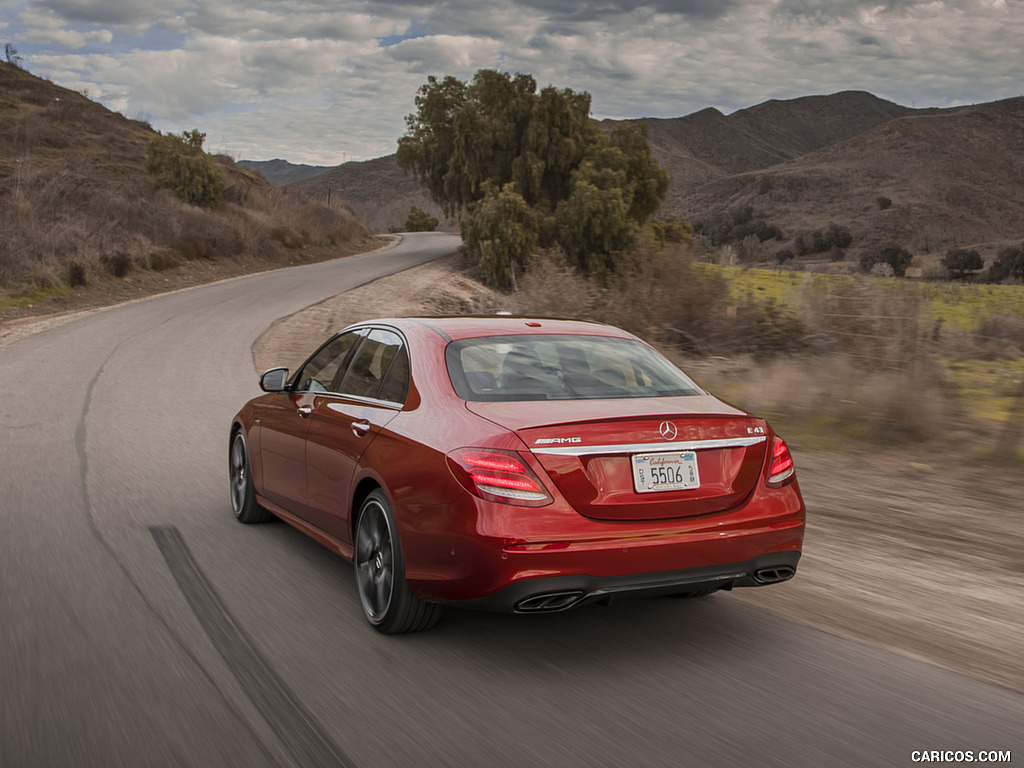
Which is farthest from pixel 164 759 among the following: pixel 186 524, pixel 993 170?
pixel 993 170

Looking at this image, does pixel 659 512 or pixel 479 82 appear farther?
pixel 479 82

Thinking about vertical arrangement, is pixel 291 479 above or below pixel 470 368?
below

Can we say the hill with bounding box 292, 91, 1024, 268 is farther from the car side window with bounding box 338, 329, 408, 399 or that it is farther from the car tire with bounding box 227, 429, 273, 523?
the car side window with bounding box 338, 329, 408, 399

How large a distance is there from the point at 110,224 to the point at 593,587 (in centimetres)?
3225

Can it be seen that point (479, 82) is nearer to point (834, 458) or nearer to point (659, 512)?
point (834, 458)

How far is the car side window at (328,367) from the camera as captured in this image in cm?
549

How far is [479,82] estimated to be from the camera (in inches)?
1833

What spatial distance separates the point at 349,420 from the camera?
4883 mm

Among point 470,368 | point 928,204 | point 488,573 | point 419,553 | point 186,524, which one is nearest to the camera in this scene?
point 488,573

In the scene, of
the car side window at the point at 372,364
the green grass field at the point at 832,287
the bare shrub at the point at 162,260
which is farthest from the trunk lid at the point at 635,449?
the bare shrub at the point at 162,260

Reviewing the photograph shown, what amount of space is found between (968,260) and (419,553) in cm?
5308

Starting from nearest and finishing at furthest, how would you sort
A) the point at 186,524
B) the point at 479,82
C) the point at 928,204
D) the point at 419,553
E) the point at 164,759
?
the point at 164,759 → the point at 419,553 → the point at 186,524 → the point at 479,82 → the point at 928,204

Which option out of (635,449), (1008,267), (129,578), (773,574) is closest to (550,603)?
(635,449)

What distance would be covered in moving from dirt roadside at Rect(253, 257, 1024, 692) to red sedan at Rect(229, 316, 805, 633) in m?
0.72
